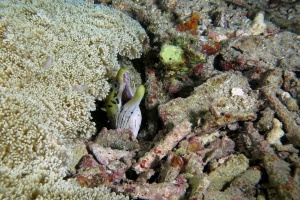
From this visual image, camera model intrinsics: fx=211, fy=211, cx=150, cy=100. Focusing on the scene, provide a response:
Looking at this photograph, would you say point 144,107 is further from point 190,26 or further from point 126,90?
point 190,26

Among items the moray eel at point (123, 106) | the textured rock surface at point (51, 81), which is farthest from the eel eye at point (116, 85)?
the textured rock surface at point (51, 81)

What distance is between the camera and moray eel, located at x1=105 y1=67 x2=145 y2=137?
2895 mm

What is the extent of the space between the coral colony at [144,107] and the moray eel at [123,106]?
2 centimetres

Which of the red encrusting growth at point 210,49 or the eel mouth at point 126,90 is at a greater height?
the red encrusting growth at point 210,49

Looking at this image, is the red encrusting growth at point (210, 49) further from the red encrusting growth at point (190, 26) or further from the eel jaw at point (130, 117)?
the eel jaw at point (130, 117)

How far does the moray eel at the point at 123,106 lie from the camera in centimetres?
→ 289

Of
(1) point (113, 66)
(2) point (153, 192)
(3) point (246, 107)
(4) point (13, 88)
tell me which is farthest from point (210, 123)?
(4) point (13, 88)

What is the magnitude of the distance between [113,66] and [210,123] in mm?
1574

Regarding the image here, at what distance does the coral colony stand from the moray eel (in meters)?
0.02

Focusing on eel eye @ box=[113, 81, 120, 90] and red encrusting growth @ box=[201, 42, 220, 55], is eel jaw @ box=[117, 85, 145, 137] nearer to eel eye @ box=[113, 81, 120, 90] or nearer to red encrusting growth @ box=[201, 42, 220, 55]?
eel eye @ box=[113, 81, 120, 90]

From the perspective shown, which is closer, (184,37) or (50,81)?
(50,81)

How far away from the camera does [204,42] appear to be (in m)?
3.20

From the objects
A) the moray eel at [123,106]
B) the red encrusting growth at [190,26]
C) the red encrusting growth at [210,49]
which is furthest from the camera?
the red encrusting growth at [190,26]

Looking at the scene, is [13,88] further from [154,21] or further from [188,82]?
[154,21]
